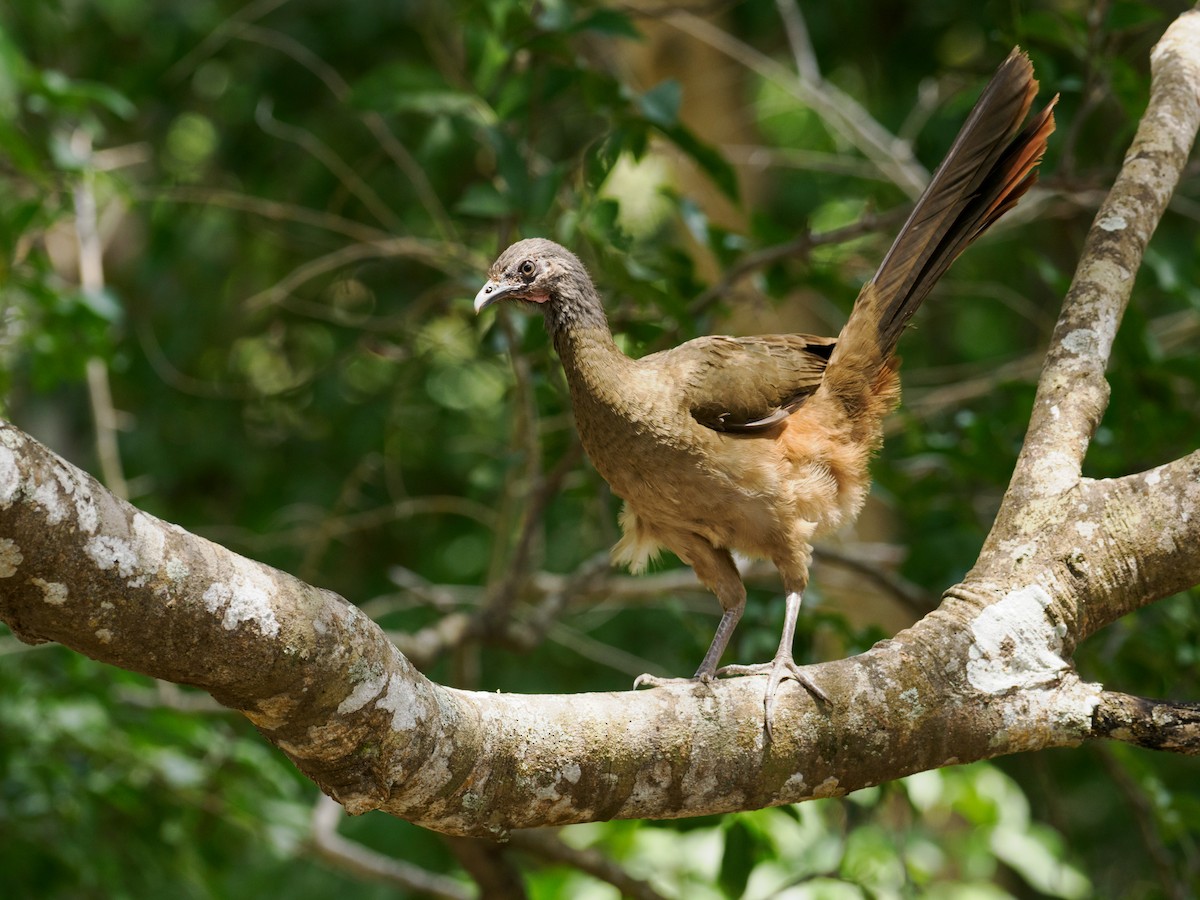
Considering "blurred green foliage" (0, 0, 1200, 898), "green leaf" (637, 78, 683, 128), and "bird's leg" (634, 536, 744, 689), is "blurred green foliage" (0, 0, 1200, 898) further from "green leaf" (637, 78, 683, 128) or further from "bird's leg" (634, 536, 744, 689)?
"bird's leg" (634, 536, 744, 689)

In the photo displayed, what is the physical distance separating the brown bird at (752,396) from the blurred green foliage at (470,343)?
1.09 ft

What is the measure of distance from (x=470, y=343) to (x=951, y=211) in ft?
7.21

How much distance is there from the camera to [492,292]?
279 centimetres

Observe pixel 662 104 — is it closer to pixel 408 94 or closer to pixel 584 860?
pixel 408 94

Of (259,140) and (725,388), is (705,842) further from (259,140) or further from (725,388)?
(259,140)

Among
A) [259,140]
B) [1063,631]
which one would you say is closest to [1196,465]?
[1063,631]

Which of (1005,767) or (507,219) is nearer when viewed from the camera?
(507,219)

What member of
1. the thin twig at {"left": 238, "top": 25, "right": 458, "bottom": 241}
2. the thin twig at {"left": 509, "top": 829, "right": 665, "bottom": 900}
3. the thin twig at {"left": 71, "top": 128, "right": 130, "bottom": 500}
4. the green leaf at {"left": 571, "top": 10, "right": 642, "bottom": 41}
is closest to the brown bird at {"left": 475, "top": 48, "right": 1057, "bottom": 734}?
the green leaf at {"left": 571, "top": 10, "right": 642, "bottom": 41}

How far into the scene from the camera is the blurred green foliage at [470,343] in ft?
10.8

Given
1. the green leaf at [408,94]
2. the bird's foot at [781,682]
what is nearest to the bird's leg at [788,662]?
the bird's foot at [781,682]

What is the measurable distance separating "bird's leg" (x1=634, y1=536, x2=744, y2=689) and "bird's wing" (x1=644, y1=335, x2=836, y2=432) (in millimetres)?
327

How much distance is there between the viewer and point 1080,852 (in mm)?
5551

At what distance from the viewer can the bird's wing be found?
2.78m

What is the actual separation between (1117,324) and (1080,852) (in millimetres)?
3806
